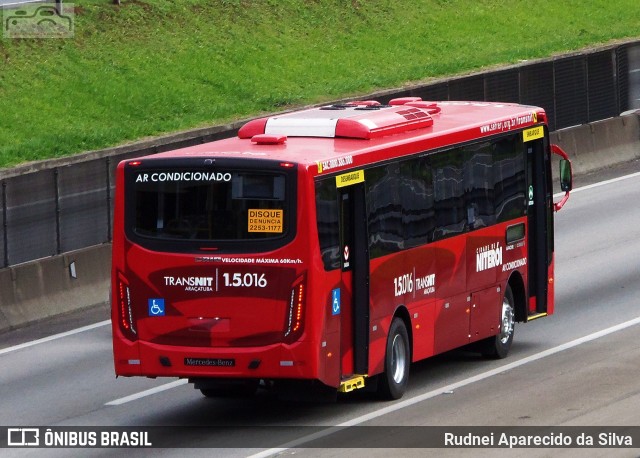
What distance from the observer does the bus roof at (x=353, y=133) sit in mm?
15094

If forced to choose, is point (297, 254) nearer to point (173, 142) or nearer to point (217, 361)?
point (217, 361)

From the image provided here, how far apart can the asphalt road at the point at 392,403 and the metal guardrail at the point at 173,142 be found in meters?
1.41

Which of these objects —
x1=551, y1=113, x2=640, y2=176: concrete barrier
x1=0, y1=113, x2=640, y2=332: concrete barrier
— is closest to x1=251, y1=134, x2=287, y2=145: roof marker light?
x1=0, y1=113, x2=640, y2=332: concrete barrier

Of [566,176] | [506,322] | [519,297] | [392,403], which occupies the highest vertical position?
[566,176]

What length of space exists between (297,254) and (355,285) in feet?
3.60

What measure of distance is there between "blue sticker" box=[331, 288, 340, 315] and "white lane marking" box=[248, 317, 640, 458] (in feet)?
3.55

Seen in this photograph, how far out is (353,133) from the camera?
1600 cm

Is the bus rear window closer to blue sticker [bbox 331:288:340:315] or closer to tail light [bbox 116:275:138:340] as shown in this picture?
tail light [bbox 116:275:138:340]

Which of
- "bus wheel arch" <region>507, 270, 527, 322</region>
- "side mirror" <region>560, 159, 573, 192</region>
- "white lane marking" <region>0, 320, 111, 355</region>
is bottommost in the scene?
"white lane marking" <region>0, 320, 111, 355</region>

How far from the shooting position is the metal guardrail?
22094 millimetres

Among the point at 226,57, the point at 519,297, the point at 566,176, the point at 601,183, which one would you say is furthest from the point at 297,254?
the point at 226,57

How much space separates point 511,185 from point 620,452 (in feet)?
19.4

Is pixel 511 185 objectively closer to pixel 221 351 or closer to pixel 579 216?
pixel 221 351

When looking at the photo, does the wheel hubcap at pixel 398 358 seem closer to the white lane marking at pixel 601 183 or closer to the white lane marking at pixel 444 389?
the white lane marking at pixel 444 389
